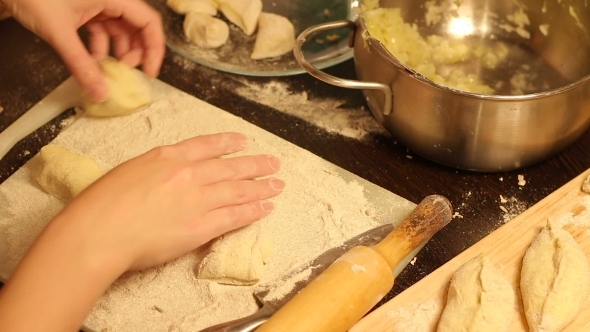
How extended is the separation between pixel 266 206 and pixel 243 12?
A: 60cm

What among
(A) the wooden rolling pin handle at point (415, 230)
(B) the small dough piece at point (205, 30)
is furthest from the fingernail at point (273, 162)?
(B) the small dough piece at point (205, 30)

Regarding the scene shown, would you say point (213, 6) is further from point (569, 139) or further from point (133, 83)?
point (569, 139)

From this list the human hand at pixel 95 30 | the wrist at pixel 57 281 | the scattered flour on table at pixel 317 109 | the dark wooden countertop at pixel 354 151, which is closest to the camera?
the wrist at pixel 57 281

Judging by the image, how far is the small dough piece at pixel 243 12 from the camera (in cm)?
150

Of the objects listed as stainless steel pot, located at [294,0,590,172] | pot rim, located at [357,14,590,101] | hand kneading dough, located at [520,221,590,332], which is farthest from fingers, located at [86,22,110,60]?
hand kneading dough, located at [520,221,590,332]

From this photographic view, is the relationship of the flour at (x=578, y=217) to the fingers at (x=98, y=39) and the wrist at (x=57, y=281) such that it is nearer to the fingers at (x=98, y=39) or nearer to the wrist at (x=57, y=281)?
the wrist at (x=57, y=281)

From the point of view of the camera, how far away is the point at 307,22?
154cm

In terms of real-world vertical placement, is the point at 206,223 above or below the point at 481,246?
above

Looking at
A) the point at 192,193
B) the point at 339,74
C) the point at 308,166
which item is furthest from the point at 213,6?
the point at 192,193

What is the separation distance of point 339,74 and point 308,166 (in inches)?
12.9

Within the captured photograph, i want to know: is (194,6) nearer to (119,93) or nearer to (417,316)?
(119,93)

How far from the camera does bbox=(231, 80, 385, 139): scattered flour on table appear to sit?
133cm

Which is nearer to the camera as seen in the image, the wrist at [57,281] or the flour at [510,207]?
the wrist at [57,281]

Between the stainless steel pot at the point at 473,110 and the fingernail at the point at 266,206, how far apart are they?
0.25 metres
